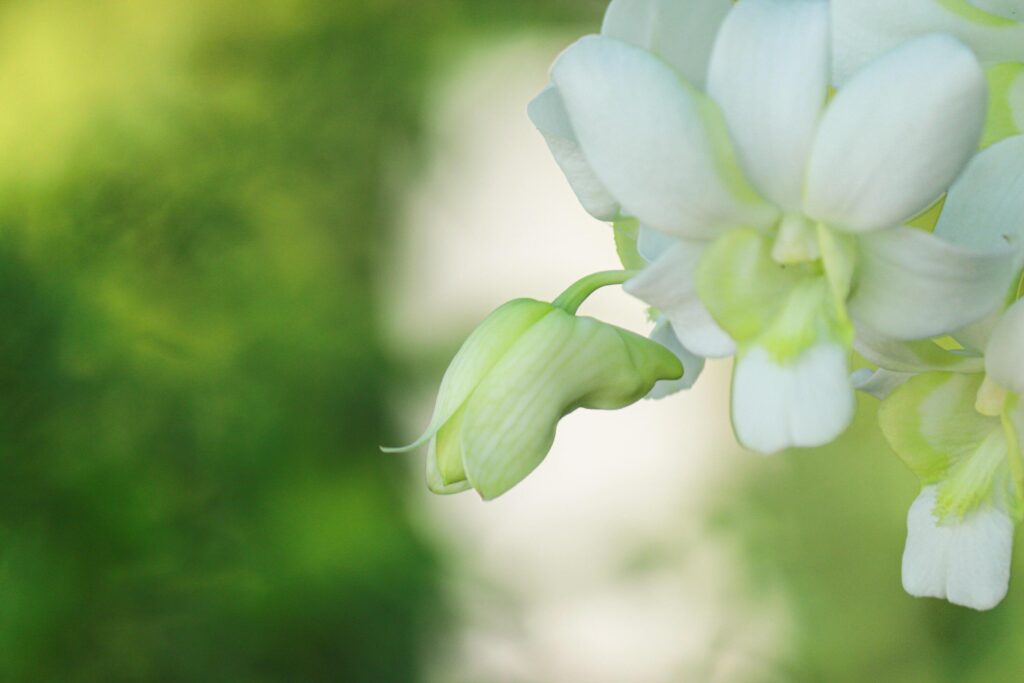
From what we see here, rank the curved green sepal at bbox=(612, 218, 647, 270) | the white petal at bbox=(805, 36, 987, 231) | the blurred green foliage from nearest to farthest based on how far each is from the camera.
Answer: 1. the white petal at bbox=(805, 36, 987, 231)
2. the curved green sepal at bbox=(612, 218, 647, 270)
3. the blurred green foliage

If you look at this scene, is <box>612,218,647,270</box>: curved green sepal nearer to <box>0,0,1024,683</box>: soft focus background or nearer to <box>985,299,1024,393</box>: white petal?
<box>985,299,1024,393</box>: white petal

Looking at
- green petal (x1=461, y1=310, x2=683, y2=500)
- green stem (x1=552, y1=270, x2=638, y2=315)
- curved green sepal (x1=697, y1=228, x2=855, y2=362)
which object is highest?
curved green sepal (x1=697, y1=228, x2=855, y2=362)

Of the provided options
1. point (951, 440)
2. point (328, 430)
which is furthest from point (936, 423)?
point (328, 430)

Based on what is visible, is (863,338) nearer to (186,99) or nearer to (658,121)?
(658,121)

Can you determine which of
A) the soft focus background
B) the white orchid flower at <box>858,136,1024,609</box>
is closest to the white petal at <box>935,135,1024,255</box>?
the white orchid flower at <box>858,136,1024,609</box>

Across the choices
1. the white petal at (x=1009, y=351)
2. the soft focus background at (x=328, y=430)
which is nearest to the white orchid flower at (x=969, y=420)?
the white petal at (x=1009, y=351)

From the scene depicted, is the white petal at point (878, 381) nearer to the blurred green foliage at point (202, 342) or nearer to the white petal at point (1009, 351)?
the white petal at point (1009, 351)

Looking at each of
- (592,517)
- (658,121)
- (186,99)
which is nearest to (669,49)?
(658,121)
